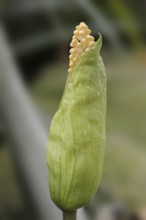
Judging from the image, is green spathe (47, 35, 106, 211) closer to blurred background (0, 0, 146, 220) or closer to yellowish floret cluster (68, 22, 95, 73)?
yellowish floret cluster (68, 22, 95, 73)

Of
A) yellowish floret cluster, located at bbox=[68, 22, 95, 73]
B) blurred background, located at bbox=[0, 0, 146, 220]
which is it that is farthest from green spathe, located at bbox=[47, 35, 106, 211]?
blurred background, located at bbox=[0, 0, 146, 220]

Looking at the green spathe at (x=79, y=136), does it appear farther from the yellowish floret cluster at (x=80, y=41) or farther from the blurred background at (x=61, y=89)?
the blurred background at (x=61, y=89)

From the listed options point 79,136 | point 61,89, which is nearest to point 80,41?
point 79,136

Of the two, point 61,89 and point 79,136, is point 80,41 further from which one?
point 61,89

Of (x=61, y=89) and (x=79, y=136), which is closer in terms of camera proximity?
(x=79, y=136)

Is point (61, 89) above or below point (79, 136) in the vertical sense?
above

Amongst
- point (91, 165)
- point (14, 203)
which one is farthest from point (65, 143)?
point (14, 203)

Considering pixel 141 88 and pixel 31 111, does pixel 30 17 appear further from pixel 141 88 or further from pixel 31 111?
pixel 31 111
